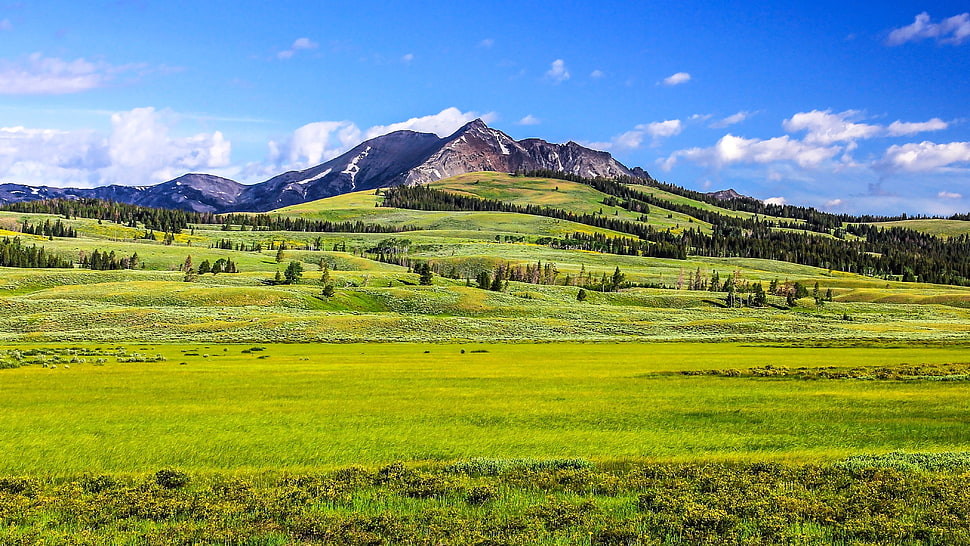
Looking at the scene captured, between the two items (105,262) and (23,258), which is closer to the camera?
(23,258)

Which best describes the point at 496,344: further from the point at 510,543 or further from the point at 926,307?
the point at 926,307

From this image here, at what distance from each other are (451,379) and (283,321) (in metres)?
56.7

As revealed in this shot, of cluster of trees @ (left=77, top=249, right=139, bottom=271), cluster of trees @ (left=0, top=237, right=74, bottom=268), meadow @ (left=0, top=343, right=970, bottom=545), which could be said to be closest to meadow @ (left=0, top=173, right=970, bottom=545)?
meadow @ (left=0, top=343, right=970, bottom=545)

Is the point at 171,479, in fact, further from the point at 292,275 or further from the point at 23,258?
the point at 23,258

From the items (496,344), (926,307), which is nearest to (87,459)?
(496,344)

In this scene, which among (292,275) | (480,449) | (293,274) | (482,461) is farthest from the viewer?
(292,275)

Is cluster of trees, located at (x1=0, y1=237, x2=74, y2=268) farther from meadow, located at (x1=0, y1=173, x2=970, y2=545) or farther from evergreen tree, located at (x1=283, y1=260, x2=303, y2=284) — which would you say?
meadow, located at (x1=0, y1=173, x2=970, y2=545)

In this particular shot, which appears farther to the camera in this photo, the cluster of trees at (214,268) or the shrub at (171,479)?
the cluster of trees at (214,268)

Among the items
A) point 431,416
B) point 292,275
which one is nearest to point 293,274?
point 292,275

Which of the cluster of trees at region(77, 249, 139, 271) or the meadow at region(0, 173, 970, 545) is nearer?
the meadow at region(0, 173, 970, 545)

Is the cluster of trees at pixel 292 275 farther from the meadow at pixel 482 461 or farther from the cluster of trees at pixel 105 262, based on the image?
the meadow at pixel 482 461

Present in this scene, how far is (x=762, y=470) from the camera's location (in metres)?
15.9

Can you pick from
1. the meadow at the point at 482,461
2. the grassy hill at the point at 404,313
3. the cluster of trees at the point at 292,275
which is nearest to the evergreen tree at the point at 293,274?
the cluster of trees at the point at 292,275

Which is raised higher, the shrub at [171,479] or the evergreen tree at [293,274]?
the shrub at [171,479]
